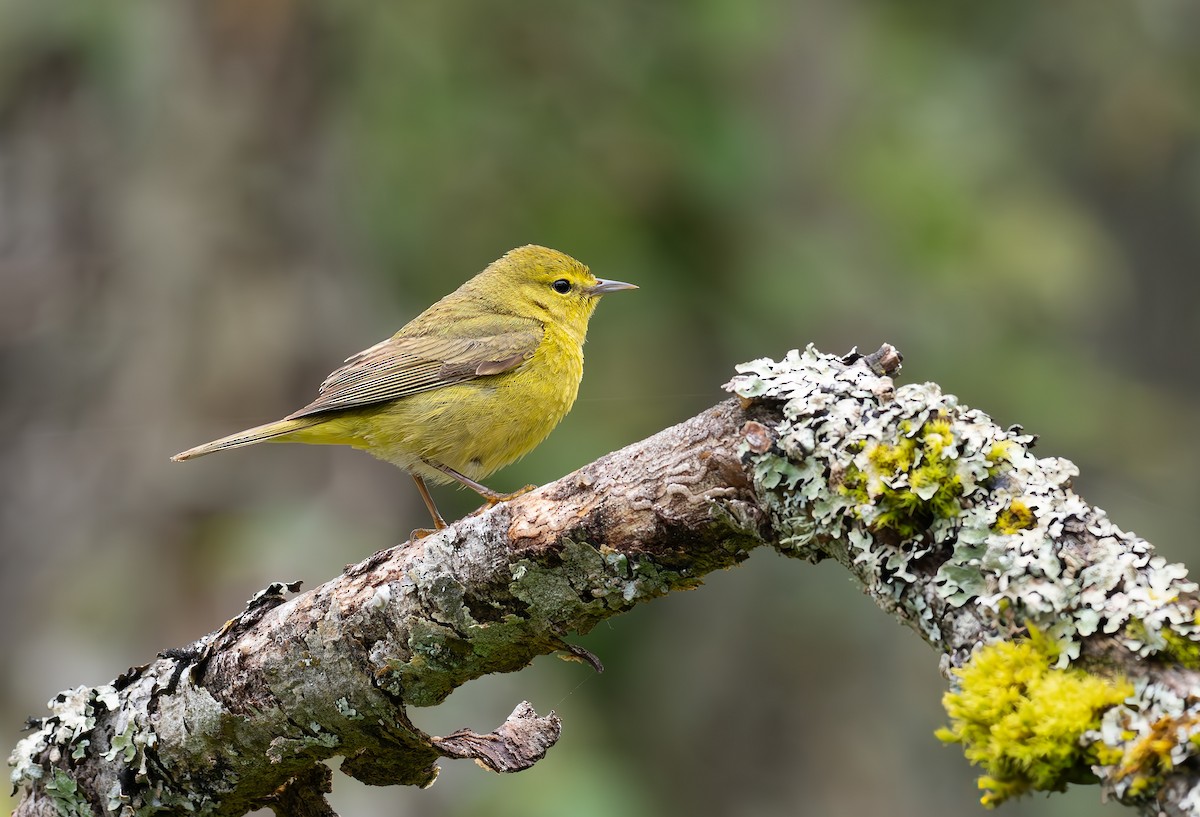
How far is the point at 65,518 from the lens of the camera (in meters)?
6.70

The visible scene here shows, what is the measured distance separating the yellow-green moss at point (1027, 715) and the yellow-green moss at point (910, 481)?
0.27 m

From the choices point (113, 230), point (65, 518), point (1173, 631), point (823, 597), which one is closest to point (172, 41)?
point (113, 230)

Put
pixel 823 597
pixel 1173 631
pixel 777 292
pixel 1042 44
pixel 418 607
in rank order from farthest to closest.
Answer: pixel 1042 44 < pixel 823 597 < pixel 777 292 < pixel 418 607 < pixel 1173 631

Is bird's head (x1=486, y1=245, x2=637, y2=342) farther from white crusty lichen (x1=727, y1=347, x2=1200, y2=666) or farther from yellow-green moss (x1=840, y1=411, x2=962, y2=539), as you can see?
yellow-green moss (x1=840, y1=411, x2=962, y2=539)

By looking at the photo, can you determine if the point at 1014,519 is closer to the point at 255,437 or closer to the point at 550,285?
the point at 255,437

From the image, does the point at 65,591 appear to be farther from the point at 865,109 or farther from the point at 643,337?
the point at 865,109

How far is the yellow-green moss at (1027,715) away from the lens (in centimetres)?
172

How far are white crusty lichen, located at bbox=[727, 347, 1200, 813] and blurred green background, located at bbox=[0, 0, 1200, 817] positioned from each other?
388cm

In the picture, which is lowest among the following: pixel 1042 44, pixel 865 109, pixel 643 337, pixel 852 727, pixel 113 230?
pixel 852 727

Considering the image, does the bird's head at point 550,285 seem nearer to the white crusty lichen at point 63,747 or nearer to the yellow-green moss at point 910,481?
the white crusty lichen at point 63,747

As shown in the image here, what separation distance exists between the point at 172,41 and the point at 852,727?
562 centimetres

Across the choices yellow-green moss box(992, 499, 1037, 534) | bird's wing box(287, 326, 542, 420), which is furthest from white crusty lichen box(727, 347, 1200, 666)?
bird's wing box(287, 326, 542, 420)

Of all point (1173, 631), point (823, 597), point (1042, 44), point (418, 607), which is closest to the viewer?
point (1173, 631)

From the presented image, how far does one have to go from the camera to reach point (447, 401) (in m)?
4.75
